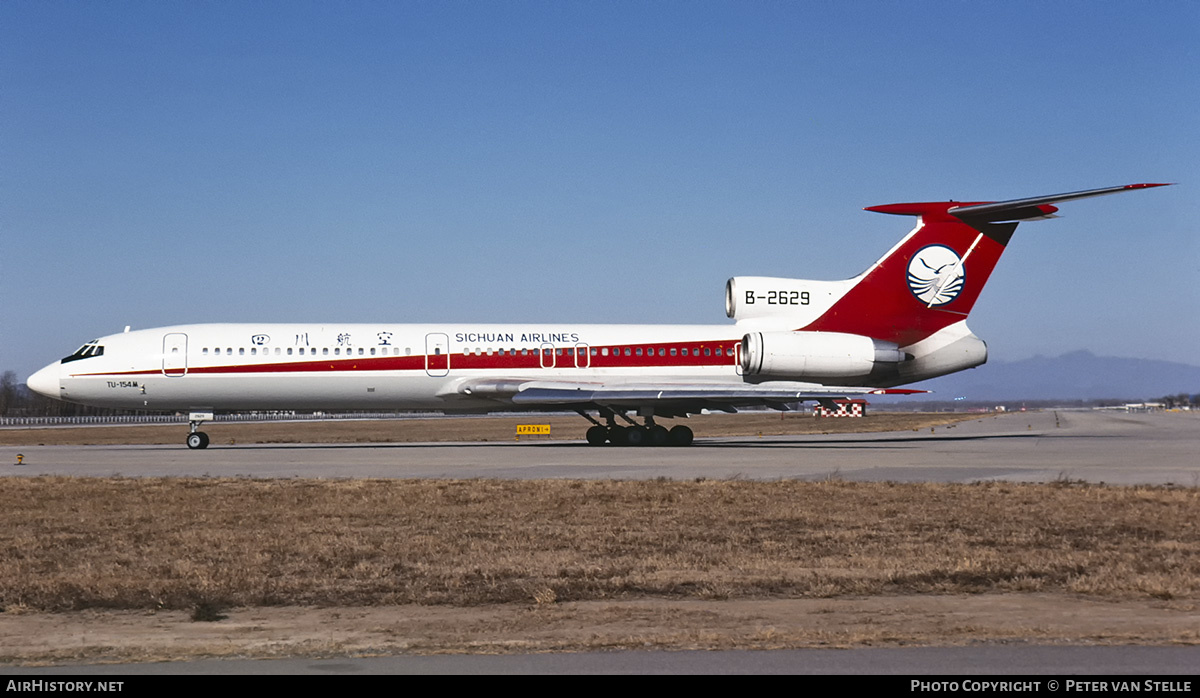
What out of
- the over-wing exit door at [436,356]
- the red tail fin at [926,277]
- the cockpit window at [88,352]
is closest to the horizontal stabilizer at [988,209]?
the red tail fin at [926,277]

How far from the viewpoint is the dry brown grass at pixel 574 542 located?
9445 mm

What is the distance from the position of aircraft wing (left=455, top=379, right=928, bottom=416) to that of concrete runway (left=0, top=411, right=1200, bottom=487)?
1376mm

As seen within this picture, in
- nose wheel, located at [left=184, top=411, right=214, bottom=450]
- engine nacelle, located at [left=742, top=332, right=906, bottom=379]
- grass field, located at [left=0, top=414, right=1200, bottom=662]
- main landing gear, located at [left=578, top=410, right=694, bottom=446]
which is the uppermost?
engine nacelle, located at [left=742, top=332, right=906, bottom=379]

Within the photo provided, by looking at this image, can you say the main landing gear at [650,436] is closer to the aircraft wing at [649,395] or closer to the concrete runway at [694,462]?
the aircraft wing at [649,395]

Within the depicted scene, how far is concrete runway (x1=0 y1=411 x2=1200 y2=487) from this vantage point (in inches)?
846

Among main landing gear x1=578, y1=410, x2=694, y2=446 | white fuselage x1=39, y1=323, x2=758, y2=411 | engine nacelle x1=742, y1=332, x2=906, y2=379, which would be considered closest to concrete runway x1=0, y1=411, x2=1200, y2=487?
main landing gear x1=578, y1=410, x2=694, y2=446

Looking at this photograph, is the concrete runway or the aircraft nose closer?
the concrete runway

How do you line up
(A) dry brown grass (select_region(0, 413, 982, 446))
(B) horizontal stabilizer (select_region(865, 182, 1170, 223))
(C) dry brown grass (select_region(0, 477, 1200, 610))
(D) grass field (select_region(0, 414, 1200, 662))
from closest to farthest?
(D) grass field (select_region(0, 414, 1200, 662))
(C) dry brown grass (select_region(0, 477, 1200, 610))
(B) horizontal stabilizer (select_region(865, 182, 1170, 223))
(A) dry brown grass (select_region(0, 413, 982, 446))

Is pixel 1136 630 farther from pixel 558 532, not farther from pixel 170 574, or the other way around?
pixel 170 574

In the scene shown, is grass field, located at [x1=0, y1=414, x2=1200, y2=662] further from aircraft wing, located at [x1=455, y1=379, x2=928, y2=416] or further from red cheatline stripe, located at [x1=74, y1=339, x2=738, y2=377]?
red cheatline stripe, located at [x1=74, y1=339, x2=738, y2=377]

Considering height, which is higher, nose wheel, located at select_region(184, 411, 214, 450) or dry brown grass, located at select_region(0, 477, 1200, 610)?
nose wheel, located at select_region(184, 411, 214, 450)

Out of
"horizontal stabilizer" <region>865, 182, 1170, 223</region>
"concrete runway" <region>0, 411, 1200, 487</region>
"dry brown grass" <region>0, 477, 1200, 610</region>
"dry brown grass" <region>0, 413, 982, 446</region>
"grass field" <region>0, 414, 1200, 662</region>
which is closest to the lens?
"grass field" <region>0, 414, 1200, 662</region>

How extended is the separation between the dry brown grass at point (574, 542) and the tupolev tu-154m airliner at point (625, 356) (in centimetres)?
1394

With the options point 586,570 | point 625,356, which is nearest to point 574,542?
point 586,570
